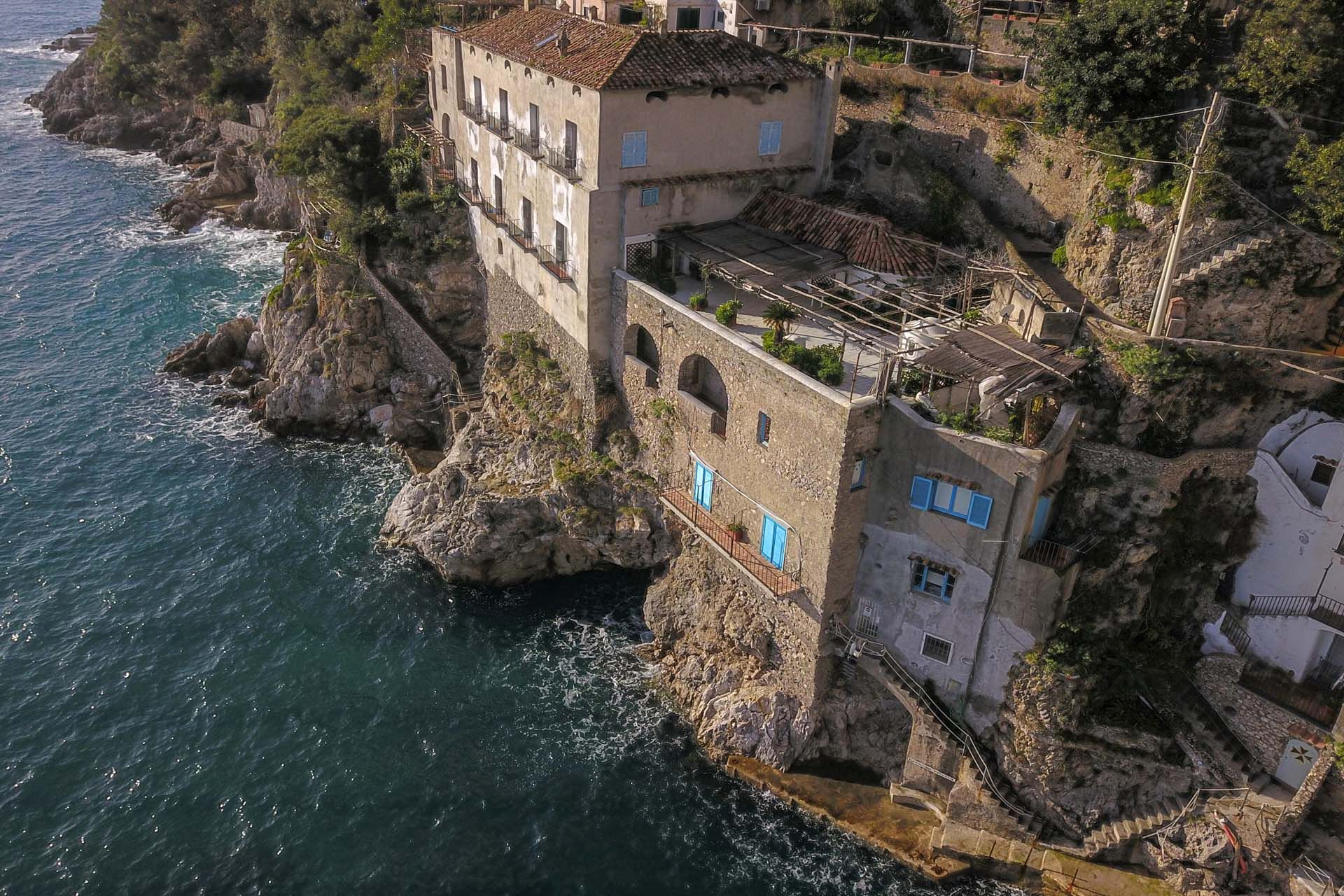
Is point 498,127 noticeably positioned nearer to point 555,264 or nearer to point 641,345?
point 555,264

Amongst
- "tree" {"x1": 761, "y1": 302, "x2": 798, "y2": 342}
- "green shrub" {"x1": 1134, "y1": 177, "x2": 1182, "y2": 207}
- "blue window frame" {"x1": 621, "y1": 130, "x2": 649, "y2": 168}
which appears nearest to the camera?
"green shrub" {"x1": 1134, "y1": 177, "x2": 1182, "y2": 207}

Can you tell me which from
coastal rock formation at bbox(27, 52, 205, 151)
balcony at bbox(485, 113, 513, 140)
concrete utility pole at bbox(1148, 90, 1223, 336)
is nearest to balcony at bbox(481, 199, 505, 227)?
balcony at bbox(485, 113, 513, 140)

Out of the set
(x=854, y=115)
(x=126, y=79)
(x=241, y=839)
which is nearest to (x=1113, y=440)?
(x=854, y=115)

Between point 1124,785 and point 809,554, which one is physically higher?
point 809,554

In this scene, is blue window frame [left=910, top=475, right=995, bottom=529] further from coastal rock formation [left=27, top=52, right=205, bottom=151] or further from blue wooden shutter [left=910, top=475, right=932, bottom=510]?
coastal rock formation [left=27, top=52, right=205, bottom=151]

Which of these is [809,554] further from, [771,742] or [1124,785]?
[1124,785]

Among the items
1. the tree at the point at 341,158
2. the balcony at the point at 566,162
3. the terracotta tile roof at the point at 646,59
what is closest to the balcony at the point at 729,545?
the balcony at the point at 566,162

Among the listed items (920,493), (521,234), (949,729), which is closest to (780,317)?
(920,493)
